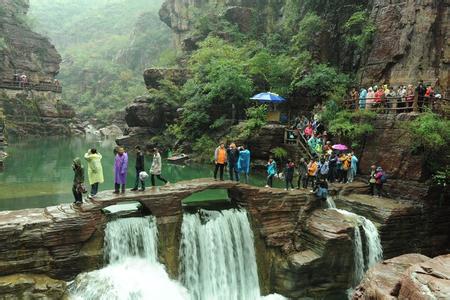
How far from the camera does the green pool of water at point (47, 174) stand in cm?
1875

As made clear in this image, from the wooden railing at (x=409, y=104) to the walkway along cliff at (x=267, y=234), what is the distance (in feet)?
13.1

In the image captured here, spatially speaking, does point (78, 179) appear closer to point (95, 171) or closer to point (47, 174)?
point (95, 171)

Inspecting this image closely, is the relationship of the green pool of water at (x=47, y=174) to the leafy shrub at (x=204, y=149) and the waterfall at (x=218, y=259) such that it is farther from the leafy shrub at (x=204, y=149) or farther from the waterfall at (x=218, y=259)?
the waterfall at (x=218, y=259)

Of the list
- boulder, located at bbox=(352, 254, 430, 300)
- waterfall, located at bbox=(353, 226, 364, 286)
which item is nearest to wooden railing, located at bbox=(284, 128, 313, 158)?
waterfall, located at bbox=(353, 226, 364, 286)

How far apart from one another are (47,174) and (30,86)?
29.4m

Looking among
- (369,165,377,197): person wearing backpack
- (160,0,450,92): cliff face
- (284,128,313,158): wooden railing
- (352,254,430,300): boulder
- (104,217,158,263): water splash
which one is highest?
(160,0,450,92): cliff face

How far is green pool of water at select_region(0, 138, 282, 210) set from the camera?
61.5 ft

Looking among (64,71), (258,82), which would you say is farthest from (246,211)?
(64,71)

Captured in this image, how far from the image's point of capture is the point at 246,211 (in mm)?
15102

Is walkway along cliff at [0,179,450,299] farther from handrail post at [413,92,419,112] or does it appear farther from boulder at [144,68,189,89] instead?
boulder at [144,68,189,89]

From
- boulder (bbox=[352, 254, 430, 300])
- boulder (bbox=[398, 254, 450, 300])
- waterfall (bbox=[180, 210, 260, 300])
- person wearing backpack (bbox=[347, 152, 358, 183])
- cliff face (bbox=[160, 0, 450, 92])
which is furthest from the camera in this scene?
cliff face (bbox=[160, 0, 450, 92])

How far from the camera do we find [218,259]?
13961 mm

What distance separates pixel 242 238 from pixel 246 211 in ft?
3.46

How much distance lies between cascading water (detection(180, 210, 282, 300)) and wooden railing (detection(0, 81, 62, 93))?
43470mm
